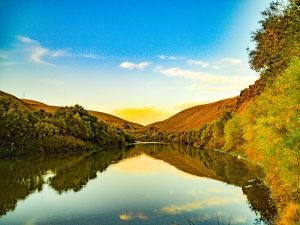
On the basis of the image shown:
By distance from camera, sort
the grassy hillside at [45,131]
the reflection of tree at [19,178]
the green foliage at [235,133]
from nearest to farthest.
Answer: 1. the reflection of tree at [19,178]
2. the green foliage at [235,133]
3. the grassy hillside at [45,131]

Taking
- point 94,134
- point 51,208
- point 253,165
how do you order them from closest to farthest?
1. point 51,208
2. point 253,165
3. point 94,134

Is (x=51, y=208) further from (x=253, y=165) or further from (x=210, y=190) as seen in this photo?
(x=253, y=165)

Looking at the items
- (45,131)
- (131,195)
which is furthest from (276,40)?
(45,131)

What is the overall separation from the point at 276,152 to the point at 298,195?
353cm

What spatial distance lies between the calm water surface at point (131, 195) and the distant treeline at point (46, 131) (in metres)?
19.7

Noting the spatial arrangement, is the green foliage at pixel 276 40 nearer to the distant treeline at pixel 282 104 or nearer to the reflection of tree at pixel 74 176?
the distant treeline at pixel 282 104

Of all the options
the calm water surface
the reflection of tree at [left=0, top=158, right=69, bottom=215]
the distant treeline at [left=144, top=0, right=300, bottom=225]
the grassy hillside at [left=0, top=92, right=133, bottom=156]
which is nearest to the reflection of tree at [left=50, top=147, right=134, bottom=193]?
the calm water surface

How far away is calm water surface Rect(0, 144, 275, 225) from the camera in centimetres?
3731

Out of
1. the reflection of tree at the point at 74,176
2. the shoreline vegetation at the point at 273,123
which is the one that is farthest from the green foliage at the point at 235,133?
the reflection of tree at the point at 74,176

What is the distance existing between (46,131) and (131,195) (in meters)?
69.5

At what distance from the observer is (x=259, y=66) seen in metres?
45.7

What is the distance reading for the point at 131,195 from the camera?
5075 centimetres

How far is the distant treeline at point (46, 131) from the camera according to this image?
99125 mm

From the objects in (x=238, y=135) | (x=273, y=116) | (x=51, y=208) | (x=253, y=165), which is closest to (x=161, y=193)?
(x=51, y=208)
